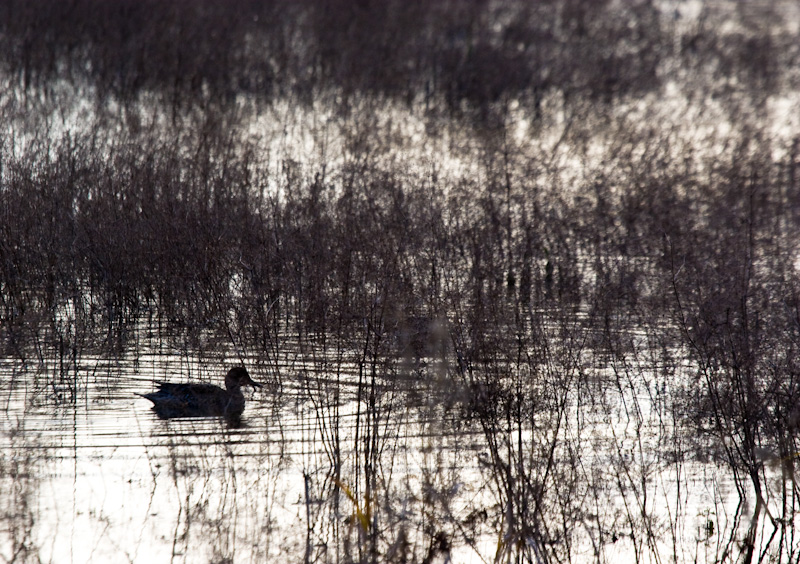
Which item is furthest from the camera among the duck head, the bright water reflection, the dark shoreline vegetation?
the duck head

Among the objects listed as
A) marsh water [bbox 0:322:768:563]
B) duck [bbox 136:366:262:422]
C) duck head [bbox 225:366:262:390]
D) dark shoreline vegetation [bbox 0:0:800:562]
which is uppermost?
dark shoreline vegetation [bbox 0:0:800:562]

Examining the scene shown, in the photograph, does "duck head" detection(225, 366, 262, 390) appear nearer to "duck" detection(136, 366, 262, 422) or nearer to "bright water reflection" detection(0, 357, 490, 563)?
"duck" detection(136, 366, 262, 422)

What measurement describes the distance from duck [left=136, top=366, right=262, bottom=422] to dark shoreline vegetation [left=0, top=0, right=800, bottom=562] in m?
0.47

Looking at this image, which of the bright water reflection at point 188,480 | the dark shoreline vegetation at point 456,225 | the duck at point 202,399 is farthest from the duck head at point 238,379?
the dark shoreline vegetation at point 456,225

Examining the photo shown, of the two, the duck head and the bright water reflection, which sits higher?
the duck head

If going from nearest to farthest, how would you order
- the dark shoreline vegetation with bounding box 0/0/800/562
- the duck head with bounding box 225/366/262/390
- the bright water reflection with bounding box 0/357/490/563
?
the bright water reflection with bounding box 0/357/490/563, the dark shoreline vegetation with bounding box 0/0/800/562, the duck head with bounding box 225/366/262/390

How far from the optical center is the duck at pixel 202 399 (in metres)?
5.71

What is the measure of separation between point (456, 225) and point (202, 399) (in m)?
4.69

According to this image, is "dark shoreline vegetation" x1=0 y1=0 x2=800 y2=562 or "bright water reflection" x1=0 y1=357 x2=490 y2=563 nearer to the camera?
"bright water reflection" x1=0 y1=357 x2=490 y2=563

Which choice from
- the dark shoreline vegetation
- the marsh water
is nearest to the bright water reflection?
the marsh water

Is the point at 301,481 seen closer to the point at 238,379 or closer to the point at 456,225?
the point at 238,379

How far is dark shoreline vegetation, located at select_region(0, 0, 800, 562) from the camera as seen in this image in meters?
4.83

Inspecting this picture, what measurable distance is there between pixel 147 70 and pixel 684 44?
1049cm

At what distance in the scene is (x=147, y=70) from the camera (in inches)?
647
